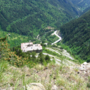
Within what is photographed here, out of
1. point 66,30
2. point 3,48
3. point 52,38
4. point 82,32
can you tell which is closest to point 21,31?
point 52,38

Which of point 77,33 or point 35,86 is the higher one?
point 77,33

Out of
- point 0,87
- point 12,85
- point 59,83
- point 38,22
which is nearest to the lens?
point 0,87

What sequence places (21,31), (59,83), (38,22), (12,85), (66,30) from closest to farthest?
(12,85) < (59,83) < (66,30) < (21,31) < (38,22)

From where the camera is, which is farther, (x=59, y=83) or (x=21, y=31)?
(x=21, y=31)

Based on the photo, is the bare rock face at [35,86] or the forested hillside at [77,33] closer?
the bare rock face at [35,86]

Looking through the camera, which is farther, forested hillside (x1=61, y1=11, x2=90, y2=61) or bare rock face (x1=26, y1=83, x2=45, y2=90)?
forested hillside (x1=61, y1=11, x2=90, y2=61)

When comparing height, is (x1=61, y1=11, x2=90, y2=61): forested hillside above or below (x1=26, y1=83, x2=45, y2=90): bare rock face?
above

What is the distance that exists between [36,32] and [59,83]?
547 feet

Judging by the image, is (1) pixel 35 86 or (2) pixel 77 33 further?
(2) pixel 77 33

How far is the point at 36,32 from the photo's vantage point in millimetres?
170875

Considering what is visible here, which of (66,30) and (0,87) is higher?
(66,30)

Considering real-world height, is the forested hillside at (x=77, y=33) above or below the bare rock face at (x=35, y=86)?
above

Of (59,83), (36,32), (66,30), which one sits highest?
(36,32)

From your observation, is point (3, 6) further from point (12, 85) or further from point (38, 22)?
point (12, 85)
